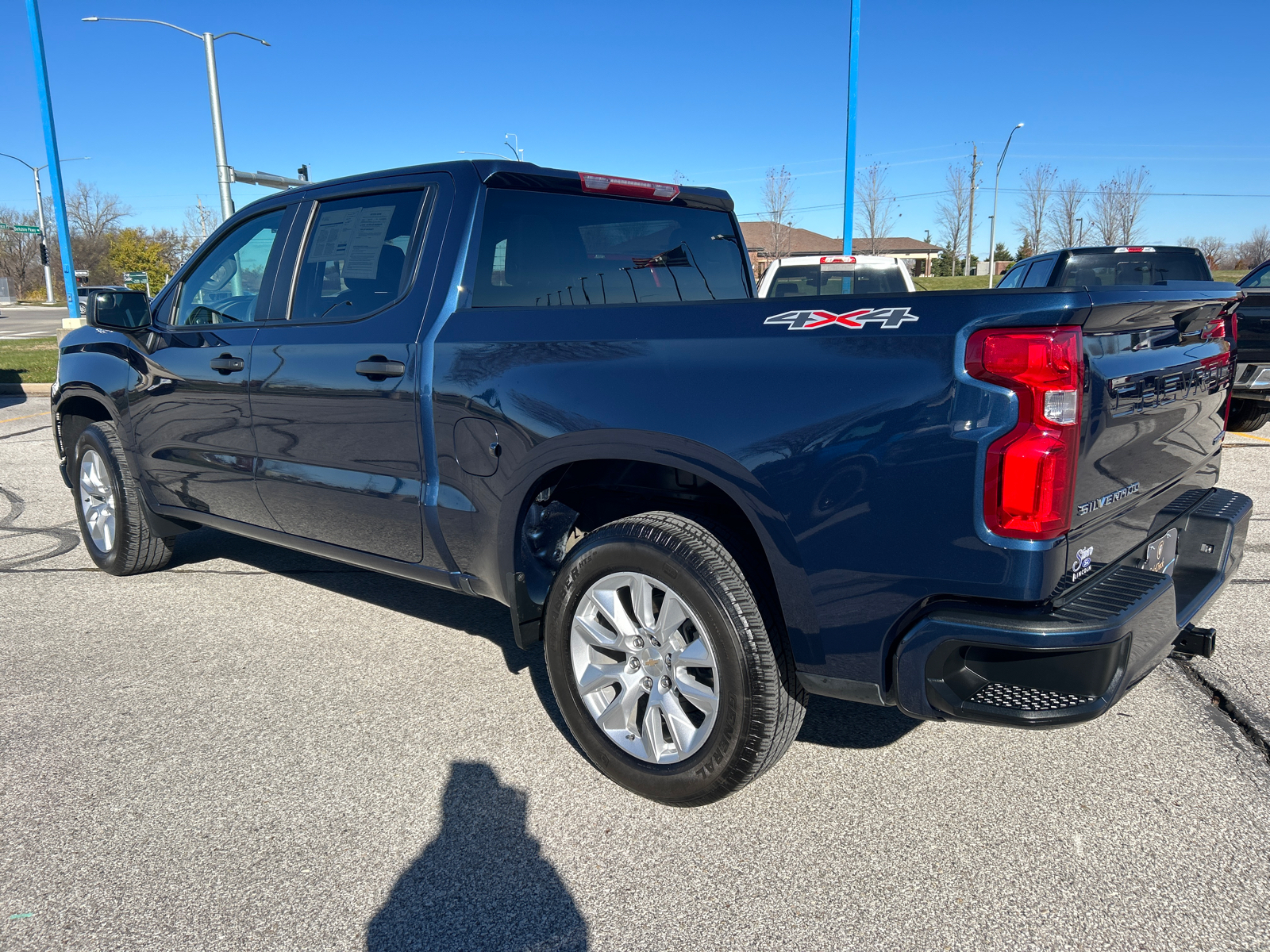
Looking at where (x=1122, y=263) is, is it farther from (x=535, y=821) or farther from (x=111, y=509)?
(x=111, y=509)

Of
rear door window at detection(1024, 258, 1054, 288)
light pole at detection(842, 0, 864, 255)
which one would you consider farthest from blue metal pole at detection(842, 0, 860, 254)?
rear door window at detection(1024, 258, 1054, 288)

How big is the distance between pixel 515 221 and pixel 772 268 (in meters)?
6.87

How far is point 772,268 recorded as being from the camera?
998 centimetres

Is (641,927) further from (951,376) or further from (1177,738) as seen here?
(1177,738)

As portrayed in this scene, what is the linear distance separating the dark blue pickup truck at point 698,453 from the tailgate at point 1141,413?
1 cm

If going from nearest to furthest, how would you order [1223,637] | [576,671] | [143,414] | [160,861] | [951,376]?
1. [951,376]
2. [160,861]
3. [576,671]
4. [1223,637]
5. [143,414]

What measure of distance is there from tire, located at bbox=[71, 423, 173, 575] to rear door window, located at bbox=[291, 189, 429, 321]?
1.85 meters

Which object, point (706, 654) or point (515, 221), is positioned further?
point (515, 221)

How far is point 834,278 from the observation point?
10.3 m

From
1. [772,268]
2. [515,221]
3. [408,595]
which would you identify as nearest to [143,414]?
[408,595]

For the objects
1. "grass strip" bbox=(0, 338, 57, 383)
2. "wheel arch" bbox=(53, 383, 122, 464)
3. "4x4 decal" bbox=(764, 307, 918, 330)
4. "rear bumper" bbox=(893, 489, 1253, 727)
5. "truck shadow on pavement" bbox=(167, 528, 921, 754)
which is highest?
"4x4 decal" bbox=(764, 307, 918, 330)

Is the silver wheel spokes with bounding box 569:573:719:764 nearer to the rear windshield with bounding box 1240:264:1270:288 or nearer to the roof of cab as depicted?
the roof of cab

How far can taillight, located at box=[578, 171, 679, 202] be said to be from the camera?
→ 373cm

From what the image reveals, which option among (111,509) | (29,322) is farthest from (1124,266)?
(29,322)
